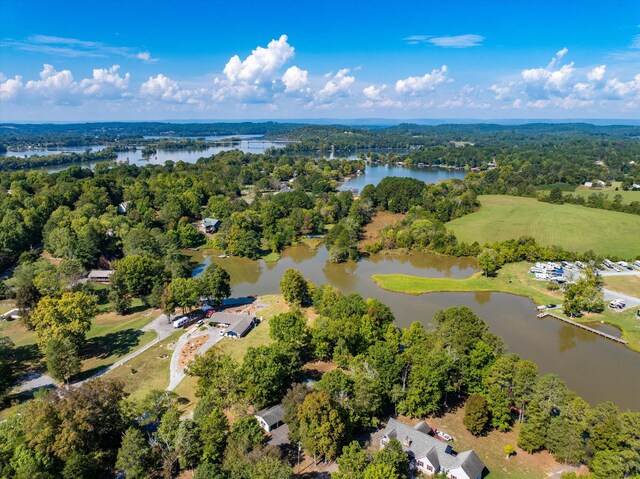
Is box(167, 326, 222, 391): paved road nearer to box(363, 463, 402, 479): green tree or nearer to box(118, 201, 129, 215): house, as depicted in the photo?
box(363, 463, 402, 479): green tree

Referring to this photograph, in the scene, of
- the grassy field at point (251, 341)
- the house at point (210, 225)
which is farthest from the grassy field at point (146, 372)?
the house at point (210, 225)

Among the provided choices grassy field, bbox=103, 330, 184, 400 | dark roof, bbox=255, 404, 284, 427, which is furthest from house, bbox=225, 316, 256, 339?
dark roof, bbox=255, 404, 284, 427

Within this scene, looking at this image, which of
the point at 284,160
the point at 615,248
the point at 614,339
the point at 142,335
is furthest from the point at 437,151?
the point at 142,335

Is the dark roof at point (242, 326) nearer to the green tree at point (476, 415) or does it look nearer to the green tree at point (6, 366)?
the green tree at point (6, 366)

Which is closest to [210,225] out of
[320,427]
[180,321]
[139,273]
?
[139,273]

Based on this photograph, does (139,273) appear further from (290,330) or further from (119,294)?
(290,330)

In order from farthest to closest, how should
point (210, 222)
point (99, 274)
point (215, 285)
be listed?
1. point (210, 222)
2. point (99, 274)
3. point (215, 285)
